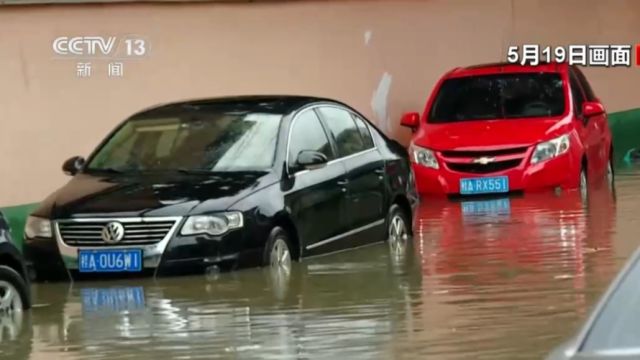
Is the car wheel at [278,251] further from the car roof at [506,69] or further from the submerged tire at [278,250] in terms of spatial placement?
the car roof at [506,69]

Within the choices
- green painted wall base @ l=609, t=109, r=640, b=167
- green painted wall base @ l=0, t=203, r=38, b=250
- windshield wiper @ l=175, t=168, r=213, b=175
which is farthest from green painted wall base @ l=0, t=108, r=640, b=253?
windshield wiper @ l=175, t=168, r=213, b=175

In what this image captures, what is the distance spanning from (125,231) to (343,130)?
8.41ft

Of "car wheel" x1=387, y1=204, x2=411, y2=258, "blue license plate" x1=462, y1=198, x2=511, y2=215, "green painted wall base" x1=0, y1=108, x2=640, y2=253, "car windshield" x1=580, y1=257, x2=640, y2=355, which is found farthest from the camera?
"green painted wall base" x1=0, y1=108, x2=640, y2=253

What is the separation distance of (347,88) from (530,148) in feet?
10.2

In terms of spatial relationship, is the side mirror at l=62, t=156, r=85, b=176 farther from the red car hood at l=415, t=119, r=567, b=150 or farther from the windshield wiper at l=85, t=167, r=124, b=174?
the red car hood at l=415, t=119, r=567, b=150

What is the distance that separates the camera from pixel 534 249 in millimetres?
10977

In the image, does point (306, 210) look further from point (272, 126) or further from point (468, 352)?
point (468, 352)

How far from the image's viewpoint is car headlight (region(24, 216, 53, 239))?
9953mm

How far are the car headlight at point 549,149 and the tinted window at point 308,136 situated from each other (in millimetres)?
4261

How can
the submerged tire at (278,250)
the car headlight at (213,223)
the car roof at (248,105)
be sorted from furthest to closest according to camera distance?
the car roof at (248,105) → the submerged tire at (278,250) → the car headlight at (213,223)

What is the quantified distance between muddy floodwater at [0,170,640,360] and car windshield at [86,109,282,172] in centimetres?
97

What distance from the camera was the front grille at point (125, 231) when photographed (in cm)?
967

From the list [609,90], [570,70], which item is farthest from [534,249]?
[609,90]

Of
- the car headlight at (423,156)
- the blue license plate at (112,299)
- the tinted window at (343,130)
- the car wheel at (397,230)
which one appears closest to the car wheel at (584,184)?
the car headlight at (423,156)
